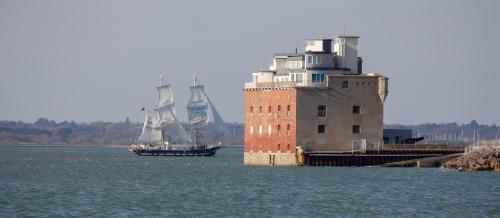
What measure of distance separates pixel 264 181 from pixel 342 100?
1863cm

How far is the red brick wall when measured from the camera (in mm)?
103875

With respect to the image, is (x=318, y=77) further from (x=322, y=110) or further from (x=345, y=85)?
(x=322, y=110)

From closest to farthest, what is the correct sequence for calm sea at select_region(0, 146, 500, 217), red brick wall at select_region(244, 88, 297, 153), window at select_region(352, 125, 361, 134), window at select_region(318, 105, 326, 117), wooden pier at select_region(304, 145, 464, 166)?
calm sea at select_region(0, 146, 500, 217) < wooden pier at select_region(304, 145, 464, 166) < window at select_region(318, 105, 326, 117) < red brick wall at select_region(244, 88, 297, 153) < window at select_region(352, 125, 361, 134)

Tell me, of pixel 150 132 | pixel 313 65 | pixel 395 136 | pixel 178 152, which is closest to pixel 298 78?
pixel 313 65

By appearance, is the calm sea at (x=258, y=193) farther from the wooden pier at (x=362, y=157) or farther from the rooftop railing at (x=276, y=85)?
the rooftop railing at (x=276, y=85)

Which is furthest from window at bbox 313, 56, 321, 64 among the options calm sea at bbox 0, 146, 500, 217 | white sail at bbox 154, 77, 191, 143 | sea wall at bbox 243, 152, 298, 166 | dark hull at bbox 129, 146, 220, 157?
white sail at bbox 154, 77, 191, 143

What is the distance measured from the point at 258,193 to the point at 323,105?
28.1 meters

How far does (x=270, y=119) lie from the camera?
108 metres

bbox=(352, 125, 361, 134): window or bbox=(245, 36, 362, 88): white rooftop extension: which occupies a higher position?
bbox=(245, 36, 362, 88): white rooftop extension

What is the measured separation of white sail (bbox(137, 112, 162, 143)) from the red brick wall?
261 ft

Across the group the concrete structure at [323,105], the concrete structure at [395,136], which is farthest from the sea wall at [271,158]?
the concrete structure at [395,136]

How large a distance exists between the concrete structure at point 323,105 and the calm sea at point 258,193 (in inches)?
124

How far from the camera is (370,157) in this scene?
102 meters

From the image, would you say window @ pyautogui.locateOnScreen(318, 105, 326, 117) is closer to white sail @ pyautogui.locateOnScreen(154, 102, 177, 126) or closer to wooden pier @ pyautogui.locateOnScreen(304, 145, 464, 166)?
wooden pier @ pyautogui.locateOnScreen(304, 145, 464, 166)
